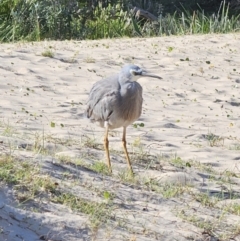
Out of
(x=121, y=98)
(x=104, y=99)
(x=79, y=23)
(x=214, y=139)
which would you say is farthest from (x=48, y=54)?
(x=121, y=98)

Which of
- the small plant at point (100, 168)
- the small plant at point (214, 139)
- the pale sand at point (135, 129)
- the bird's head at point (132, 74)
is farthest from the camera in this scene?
the small plant at point (214, 139)

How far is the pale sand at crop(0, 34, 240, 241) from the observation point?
17.1 ft

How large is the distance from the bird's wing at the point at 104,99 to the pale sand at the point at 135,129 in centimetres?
40

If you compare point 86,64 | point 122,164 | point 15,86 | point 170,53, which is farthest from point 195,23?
point 122,164

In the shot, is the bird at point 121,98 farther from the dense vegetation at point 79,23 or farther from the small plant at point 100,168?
the dense vegetation at point 79,23

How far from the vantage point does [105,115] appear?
6613 mm

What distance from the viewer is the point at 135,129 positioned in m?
8.33


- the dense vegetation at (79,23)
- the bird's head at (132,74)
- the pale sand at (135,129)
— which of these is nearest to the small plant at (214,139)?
the pale sand at (135,129)

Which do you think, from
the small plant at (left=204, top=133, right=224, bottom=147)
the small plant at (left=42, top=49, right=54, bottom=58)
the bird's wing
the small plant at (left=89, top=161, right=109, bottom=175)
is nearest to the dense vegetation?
the small plant at (left=42, top=49, right=54, bottom=58)

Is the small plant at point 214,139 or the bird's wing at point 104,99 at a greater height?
the bird's wing at point 104,99

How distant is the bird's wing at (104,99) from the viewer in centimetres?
650

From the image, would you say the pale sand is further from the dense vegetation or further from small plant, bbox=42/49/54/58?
the dense vegetation

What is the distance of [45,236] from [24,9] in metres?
9.28

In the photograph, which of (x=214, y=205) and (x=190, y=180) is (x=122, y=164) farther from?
(x=214, y=205)
